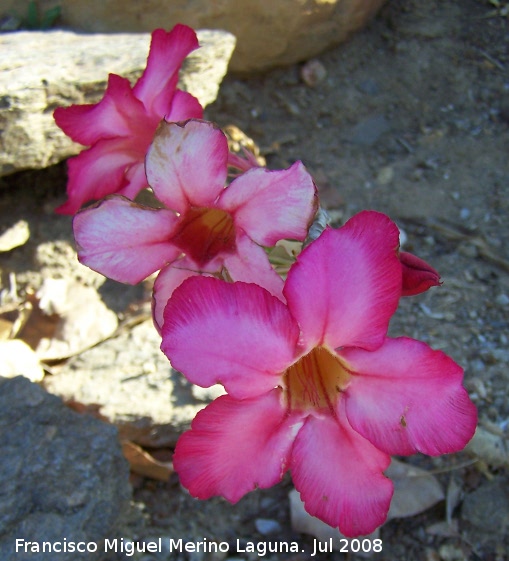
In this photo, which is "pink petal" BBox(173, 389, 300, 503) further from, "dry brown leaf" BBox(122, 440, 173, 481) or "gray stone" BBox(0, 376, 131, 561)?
"dry brown leaf" BBox(122, 440, 173, 481)

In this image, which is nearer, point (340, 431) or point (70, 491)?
point (340, 431)

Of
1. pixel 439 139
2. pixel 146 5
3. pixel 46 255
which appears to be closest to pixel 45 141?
pixel 46 255

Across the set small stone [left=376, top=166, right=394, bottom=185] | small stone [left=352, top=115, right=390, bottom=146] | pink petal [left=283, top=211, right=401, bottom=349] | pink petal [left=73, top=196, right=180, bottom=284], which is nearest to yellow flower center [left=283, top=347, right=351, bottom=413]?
pink petal [left=283, top=211, right=401, bottom=349]

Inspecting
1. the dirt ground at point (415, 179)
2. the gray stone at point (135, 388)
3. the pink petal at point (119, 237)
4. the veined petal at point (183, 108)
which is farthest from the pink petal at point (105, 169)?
the dirt ground at point (415, 179)

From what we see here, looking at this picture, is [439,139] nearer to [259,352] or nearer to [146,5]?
[146,5]

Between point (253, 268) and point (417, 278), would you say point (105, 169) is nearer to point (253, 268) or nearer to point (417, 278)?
point (253, 268)

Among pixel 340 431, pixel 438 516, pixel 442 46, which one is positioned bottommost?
pixel 438 516

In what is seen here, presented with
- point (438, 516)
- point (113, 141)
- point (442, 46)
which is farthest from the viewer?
point (442, 46)
